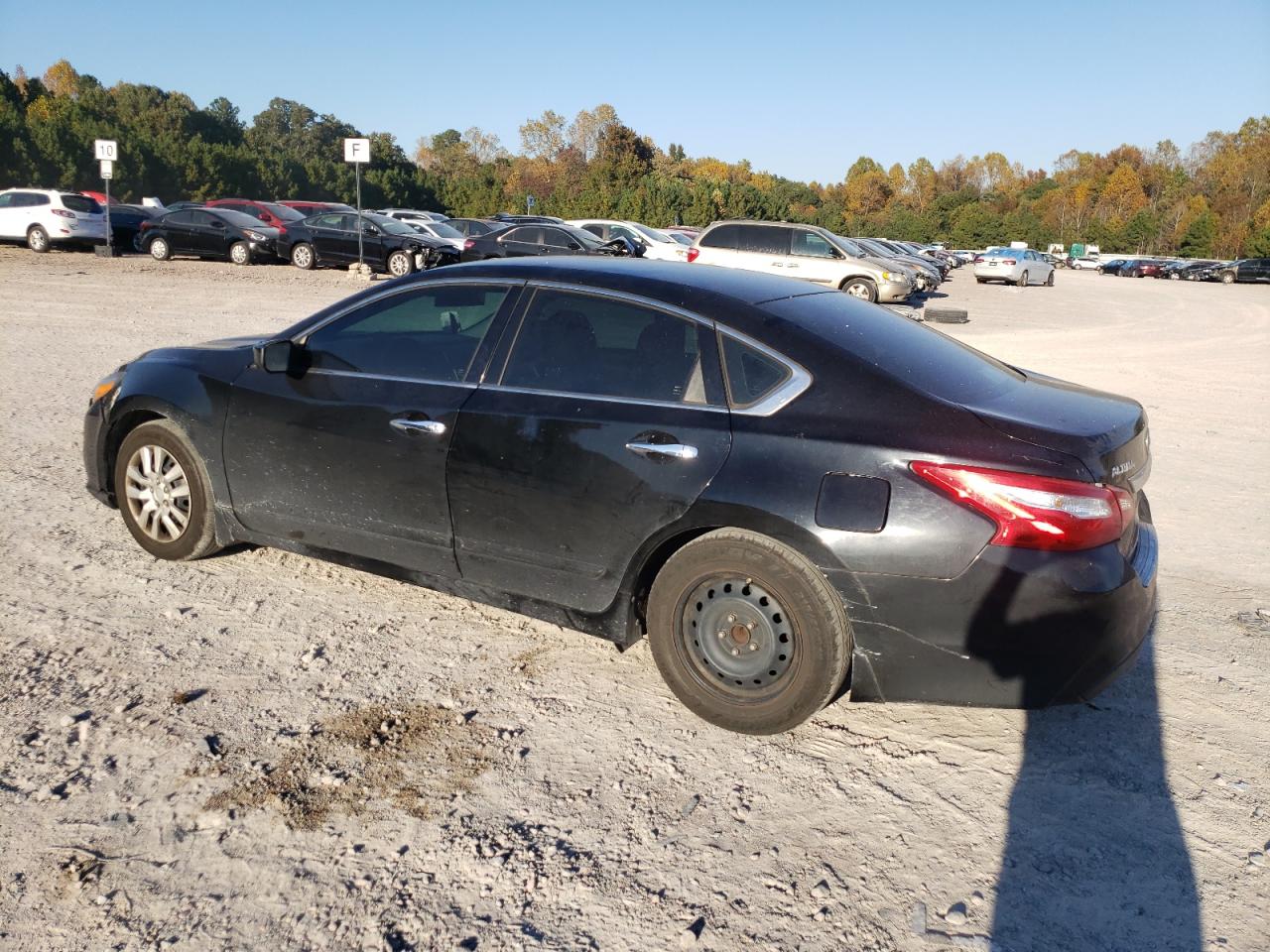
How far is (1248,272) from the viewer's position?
182 feet

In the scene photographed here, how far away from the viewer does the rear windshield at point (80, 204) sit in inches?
1066

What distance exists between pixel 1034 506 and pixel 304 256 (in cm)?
2621

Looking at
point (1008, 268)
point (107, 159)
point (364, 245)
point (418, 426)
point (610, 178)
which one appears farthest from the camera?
point (610, 178)

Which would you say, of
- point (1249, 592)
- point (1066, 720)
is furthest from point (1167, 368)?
point (1066, 720)

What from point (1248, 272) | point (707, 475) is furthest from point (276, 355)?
point (1248, 272)

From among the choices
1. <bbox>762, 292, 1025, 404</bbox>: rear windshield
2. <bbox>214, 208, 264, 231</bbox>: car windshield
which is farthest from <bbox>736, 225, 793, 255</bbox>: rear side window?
<bbox>762, 292, 1025, 404</bbox>: rear windshield

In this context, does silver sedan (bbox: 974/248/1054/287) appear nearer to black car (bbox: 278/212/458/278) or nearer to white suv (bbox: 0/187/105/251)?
black car (bbox: 278/212/458/278)

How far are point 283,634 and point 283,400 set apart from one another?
1.04 m

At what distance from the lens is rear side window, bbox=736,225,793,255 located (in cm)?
2347

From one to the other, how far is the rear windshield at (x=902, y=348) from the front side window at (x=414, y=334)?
126cm

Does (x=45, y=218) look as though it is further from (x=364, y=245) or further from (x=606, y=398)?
(x=606, y=398)

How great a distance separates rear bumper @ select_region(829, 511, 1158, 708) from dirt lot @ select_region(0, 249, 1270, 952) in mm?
330

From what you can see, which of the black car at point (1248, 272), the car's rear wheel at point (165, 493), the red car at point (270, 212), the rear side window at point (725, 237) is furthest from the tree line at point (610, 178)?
the car's rear wheel at point (165, 493)

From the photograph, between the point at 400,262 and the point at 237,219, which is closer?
Answer: the point at 400,262
